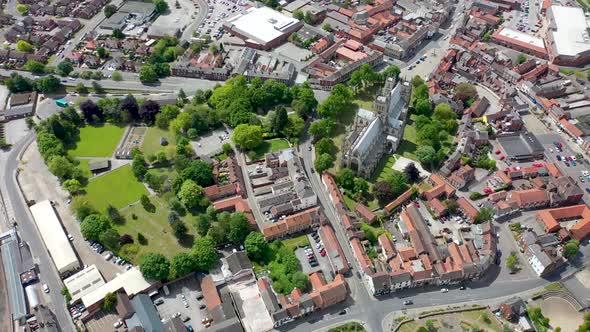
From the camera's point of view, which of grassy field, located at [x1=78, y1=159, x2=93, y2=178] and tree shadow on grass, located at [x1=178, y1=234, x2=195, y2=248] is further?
grassy field, located at [x1=78, y1=159, x2=93, y2=178]

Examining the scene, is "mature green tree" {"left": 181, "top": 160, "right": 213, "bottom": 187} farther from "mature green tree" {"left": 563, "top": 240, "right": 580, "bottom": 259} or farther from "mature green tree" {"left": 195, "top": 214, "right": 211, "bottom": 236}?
"mature green tree" {"left": 563, "top": 240, "right": 580, "bottom": 259}

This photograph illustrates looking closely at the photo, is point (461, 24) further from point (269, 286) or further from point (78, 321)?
point (78, 321)

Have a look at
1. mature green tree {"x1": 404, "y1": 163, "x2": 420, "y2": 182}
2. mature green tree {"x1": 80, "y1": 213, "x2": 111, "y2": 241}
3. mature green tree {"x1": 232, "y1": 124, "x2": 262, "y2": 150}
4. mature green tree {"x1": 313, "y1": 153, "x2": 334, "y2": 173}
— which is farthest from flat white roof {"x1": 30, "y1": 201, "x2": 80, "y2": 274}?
mature green tree {"x1": 404, "y1": 163, "x2": 420, "y2": 182}

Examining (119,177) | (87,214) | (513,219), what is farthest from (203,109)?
(513,219)

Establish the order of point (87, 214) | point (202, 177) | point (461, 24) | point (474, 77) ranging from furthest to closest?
point (461, 24), point (474, 77), point (202, 177), point (87, 214)

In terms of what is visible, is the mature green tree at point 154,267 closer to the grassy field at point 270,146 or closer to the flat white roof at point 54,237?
the flat white roof at point 54,237

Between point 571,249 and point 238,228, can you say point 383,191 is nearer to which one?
point 238,228

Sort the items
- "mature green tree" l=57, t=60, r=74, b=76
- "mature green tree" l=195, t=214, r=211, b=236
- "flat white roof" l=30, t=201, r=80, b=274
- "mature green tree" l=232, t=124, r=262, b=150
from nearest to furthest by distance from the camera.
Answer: "flat white roof" l=30, t=201, r=80, b=274
"mature green tree" l=195, t=214, r=211, b=236
"mature green tree" l=232, t=124, r=262, b=150
"mature green tree" l=57, t=60, r=74, b=76
